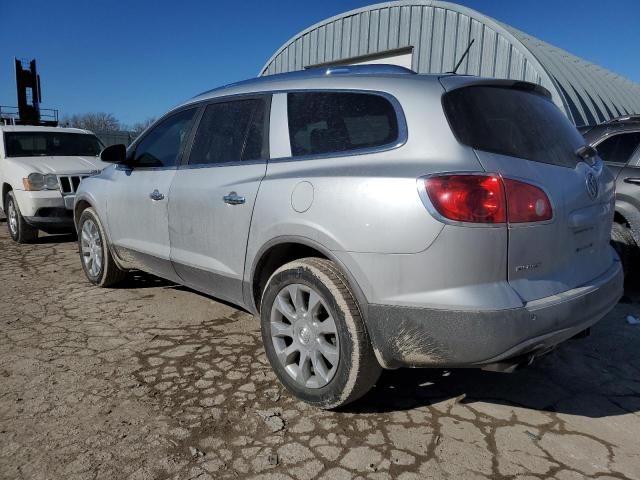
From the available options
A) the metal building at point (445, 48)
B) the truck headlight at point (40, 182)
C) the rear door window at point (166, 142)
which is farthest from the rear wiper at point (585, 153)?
the metal building at point (445, 48)

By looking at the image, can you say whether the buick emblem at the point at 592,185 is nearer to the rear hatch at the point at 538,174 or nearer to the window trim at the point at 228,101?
the rear hatch at the point at 538,174

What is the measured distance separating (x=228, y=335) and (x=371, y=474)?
5.88 ft

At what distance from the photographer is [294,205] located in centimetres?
256

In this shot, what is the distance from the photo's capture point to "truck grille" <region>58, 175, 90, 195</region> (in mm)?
6652

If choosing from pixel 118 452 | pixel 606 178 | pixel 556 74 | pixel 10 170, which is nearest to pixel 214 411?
pixel 118 452

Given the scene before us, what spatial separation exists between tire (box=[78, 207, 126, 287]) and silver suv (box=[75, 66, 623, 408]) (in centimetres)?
173

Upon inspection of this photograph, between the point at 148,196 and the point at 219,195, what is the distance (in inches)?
38.6

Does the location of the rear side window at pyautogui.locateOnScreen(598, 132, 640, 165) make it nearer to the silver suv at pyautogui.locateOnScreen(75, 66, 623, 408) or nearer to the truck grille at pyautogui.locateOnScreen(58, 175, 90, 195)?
the silver suv at pyautogui.locateOnScreen(75, 66, 623, 408)

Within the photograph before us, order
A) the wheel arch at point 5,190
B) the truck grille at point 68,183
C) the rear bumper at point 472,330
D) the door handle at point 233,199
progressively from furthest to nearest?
1. the wheel arch at point 5,190
2. the truck grille at point 68,183
3. the door handle at point 233,199
4. the rear bumper at point 472,330

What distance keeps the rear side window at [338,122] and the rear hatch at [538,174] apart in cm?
31

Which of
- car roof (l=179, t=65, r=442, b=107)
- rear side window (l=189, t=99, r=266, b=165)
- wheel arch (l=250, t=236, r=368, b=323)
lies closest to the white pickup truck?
rear side window (l=189, t=99, r=266, b=165)

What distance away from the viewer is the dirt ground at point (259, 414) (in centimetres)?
221

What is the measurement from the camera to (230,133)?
3.24 meters

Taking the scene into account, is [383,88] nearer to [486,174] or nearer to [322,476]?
[486,174]
